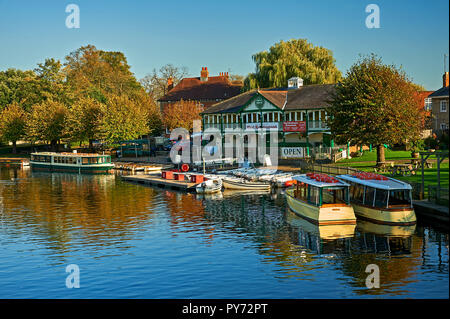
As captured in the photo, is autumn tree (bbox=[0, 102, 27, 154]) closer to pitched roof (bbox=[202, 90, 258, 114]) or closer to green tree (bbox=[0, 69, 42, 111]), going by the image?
green tree (bbox=[0, 69, 42, 111])

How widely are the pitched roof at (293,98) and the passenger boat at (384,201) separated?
1376 inches

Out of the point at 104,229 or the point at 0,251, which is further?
the point at 104,229

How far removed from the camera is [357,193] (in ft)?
125

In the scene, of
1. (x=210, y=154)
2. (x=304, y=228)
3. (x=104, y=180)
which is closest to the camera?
(x=304, y=228)

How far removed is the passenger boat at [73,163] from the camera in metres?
80.9

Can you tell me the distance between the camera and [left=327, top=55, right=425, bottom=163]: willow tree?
180 feet

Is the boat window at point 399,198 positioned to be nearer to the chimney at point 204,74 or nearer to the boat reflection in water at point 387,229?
the boat reflection in water at point 387,229

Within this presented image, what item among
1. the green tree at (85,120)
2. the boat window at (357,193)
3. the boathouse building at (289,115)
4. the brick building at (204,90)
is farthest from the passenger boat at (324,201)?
the brick building at (204,90)

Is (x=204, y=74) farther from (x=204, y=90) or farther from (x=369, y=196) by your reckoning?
(x=369, y=196)

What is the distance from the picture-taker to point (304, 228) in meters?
36.1

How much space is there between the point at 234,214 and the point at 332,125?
2178 cm
